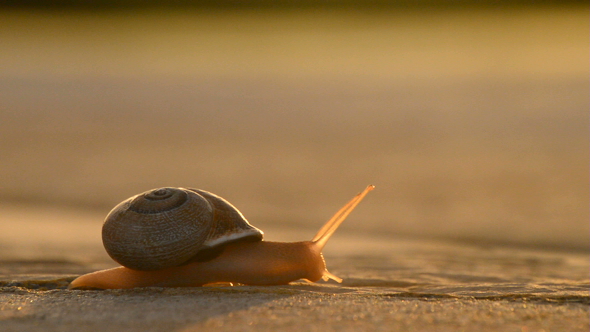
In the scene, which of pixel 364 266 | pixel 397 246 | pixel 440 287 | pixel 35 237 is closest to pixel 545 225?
pixel 397 246

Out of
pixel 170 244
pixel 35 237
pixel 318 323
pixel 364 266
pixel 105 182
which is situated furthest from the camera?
pixel 105 182

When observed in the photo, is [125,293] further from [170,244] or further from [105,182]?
[105,182]

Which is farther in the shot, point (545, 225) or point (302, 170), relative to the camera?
point (302, 170)

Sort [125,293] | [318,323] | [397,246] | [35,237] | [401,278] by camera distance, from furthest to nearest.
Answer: [397,246]
[35,237]
[401,278]
[125,293]
[318,323]

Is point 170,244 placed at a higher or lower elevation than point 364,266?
higher
